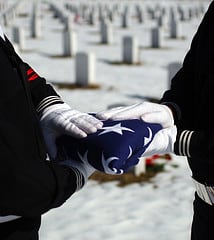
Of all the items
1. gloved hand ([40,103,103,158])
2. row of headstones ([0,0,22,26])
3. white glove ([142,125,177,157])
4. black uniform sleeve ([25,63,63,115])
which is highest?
black uniform sleeve ([25,63,63,115])

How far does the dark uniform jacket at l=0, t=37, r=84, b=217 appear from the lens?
1442 mm

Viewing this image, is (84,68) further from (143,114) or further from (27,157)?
(27,157)

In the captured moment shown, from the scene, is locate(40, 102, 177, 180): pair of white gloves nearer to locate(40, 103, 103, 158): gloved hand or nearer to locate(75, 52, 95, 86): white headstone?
locate(40, 103, 103, 158): gloved hand

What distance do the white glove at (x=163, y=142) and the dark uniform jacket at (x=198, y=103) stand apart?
2cm

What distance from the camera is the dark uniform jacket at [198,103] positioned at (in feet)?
5.78

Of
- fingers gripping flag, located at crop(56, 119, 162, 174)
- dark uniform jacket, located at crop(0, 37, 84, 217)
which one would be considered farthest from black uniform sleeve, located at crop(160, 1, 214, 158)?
dark uniform jacket, located at crop(0, 37, 84, 217)

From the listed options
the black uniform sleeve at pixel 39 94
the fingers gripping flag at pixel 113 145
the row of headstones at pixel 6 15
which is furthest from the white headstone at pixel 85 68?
the row of headstones at pixel 6 15

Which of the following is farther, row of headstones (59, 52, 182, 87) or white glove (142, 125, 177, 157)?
row of headstones (59, 52, 182, 87)

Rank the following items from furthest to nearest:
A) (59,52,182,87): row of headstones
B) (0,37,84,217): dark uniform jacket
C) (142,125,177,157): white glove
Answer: (59,52,182,87): row of headstones, (142,125,177,157): white glove, (0,37,84,217): dark uniform jacket

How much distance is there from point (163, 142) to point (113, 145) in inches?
9.2

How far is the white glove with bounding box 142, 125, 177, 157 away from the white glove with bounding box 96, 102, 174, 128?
0.03 m

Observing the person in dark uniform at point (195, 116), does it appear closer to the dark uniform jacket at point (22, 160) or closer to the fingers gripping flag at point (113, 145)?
the fingers gripping flag at point (113, 145)

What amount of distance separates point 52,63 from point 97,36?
6197 mm

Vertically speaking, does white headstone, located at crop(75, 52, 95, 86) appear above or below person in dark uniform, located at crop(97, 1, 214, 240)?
below
